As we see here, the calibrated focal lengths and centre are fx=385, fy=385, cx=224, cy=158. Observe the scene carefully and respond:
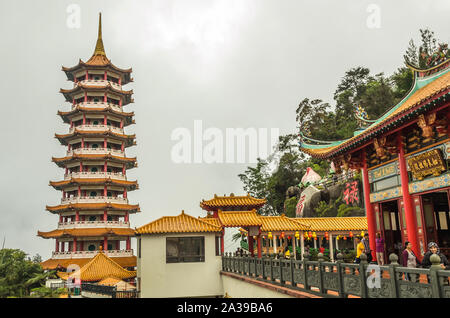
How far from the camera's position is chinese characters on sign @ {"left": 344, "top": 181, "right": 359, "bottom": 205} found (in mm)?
30506

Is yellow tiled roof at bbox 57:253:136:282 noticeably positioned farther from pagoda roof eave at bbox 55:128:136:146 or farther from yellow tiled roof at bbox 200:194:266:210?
pagoda roof eave at bbox 55:128:136:146

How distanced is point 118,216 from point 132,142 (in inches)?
295

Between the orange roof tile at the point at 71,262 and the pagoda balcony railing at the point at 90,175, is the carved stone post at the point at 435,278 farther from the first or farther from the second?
the pagoda balcony railing at the point at 90,175

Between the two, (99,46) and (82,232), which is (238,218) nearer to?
(82,232)

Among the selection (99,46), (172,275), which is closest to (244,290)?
(172,275)

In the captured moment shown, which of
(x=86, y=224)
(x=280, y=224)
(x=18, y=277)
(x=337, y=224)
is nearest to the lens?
(x=18, y=277)

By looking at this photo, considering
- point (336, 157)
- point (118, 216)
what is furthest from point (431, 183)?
point (118, 216)

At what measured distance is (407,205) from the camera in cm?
1101

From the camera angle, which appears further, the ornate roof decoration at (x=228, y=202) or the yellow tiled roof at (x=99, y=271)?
the yellow tiled roof at (x=99, y=271)

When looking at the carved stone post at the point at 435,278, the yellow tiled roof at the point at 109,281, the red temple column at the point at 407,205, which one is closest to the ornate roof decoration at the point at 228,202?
the yellow tiled roof at the point at 109,281

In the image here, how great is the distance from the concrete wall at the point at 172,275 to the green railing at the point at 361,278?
7133 millimetres

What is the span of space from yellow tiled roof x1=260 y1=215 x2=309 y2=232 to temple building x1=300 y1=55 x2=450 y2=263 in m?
8.36

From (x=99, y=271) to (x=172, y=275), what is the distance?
930 cm

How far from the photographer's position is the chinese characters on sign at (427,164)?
986 cm
